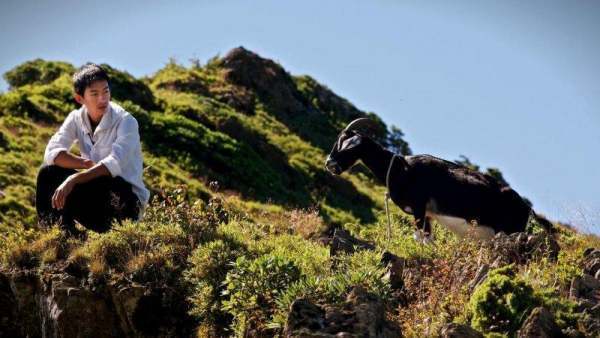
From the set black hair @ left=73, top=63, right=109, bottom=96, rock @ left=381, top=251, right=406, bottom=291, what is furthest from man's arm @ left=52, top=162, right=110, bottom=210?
rock @ left=381, top=251, right=406, bottom=291

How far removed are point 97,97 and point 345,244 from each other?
12.2ft

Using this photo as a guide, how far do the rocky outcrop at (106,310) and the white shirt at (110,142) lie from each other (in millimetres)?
1498

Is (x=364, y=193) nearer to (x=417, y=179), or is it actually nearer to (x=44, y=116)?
(x=44, y=116)

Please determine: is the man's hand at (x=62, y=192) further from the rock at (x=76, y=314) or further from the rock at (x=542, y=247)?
the rock at (x=542, y=247)

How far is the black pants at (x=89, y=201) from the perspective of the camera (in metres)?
11.0

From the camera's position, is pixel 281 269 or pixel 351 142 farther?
pixel 351 142

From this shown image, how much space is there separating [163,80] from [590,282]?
Answer: 118ft

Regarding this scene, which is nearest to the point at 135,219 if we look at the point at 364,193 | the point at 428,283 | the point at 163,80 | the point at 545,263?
the point at 428,283

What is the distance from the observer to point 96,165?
10.8m

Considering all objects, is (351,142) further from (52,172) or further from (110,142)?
(52,172)

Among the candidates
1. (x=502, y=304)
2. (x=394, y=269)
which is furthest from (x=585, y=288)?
(x=394, y=269)

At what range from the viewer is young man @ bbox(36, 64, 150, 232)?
10984 millimetres

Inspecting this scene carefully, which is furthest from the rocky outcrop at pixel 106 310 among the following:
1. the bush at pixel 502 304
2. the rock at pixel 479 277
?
the bush at pixel 502 304

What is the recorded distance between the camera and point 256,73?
1802 inches
